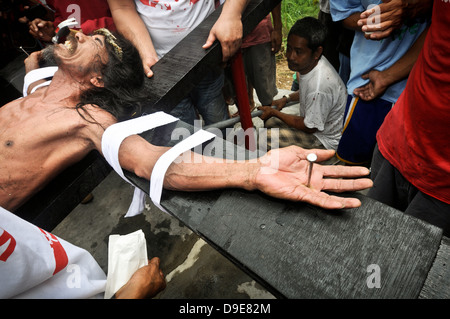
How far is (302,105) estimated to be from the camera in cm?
295

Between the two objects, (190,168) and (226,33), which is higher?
(226,33)

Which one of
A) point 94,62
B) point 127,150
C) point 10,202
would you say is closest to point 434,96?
point 127,150

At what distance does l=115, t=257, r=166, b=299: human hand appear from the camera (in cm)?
155

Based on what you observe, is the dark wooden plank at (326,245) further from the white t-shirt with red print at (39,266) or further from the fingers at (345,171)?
the white t-shirt with red print at (39,266)

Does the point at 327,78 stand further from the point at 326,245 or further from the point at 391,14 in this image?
the point at 326,245

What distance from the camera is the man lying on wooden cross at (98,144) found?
113 cm

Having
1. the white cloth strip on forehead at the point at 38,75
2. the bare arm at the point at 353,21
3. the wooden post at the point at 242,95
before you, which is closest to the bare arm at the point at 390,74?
the bare arm at the point at 353,21

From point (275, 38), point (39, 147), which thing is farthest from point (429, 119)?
point (275, 38)

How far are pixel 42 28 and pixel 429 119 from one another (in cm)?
426

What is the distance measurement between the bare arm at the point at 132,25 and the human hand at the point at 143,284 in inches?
69.1

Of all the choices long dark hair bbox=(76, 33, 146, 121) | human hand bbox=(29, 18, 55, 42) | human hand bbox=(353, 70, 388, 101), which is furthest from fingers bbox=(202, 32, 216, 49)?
human hand bbox=(29, 18, 55, 42)

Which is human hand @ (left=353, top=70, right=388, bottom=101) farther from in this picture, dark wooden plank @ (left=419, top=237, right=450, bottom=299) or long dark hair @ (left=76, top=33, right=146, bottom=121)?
long dark hair @ (left=76, top=33, right=146, bottom=121)

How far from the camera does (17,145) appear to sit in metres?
1.77

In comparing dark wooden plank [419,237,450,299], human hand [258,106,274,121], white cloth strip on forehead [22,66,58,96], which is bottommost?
human hand [258,106,274,121]
